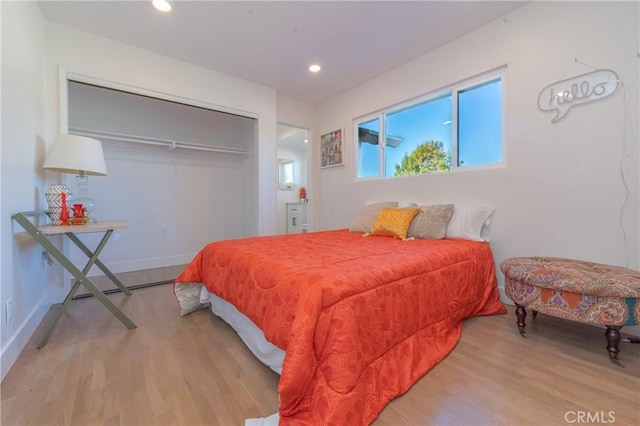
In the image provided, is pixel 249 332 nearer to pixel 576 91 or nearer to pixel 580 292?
pixel 580 292

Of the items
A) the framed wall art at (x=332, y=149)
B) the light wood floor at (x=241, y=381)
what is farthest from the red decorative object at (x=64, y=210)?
the framed wall art at (x=332, y=149)

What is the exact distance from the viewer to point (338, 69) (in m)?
3.40

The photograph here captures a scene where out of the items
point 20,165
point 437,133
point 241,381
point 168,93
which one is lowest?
point 241,381

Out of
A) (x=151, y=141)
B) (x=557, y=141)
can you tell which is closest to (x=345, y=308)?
(x=557, y=141)

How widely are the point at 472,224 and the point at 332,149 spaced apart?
252 cm

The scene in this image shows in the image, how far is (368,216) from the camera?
316 centimetres

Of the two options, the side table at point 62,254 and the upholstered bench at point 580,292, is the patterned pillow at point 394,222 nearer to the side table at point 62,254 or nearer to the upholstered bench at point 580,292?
the upholstered bench at point 580,292

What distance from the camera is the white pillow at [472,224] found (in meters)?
2.42

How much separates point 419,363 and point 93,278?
153 inches

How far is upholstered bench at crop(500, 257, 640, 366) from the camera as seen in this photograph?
1.45m

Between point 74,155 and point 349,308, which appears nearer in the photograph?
point 349,308

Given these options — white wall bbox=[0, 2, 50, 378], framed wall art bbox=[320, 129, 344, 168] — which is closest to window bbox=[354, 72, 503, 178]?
framed wall art bbox=[320, 129, 344, 168]

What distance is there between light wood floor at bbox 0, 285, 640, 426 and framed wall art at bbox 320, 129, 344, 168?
297cm

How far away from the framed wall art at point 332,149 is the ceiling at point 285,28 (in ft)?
3.43
